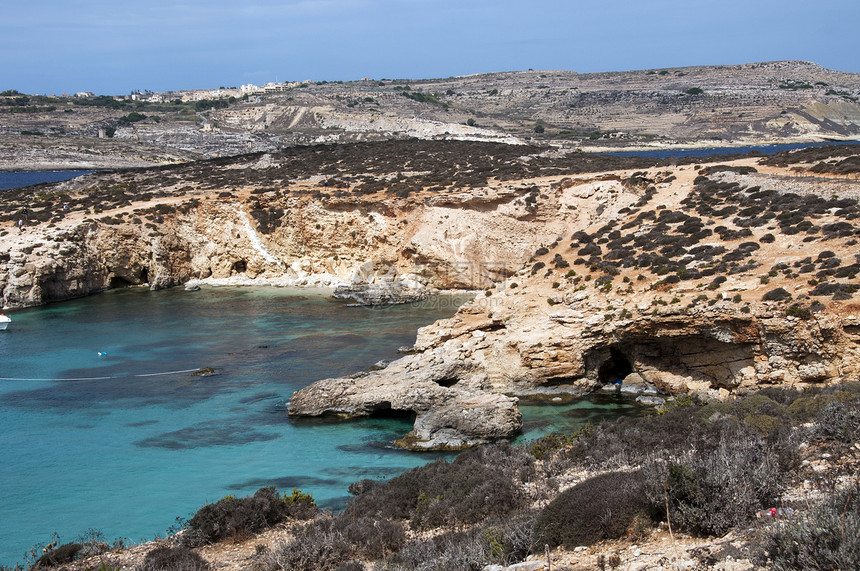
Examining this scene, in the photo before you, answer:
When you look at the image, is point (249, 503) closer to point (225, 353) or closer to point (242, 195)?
point (225, 353)

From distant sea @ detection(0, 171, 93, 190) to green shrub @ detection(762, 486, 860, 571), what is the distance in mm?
78761

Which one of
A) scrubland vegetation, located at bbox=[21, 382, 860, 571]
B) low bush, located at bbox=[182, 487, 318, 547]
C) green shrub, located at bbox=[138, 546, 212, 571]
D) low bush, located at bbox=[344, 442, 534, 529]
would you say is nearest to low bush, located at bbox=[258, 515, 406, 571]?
scrubland vegetation, located at bbox=[21, 382, 860, 571]

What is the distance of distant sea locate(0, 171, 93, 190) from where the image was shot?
71.7 metres

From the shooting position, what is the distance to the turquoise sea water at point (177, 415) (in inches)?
527

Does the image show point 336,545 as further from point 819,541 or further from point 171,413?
point 171,413

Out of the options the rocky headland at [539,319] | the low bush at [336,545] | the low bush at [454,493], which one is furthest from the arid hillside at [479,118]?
the low bush at [336,545]

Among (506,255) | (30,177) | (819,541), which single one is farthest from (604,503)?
(30,177)

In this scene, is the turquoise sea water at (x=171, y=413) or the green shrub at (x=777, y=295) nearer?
the turquoise sea water at (x=171, y=413)

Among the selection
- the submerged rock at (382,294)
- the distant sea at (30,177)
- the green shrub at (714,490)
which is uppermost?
the distant sea at (30,177)

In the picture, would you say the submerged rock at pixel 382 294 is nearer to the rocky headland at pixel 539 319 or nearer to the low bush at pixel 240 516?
the rocky headland at pixel 539 319

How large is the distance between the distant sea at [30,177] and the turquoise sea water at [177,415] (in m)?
49.0

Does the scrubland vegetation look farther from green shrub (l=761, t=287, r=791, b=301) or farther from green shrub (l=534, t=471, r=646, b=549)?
green shrub (l=761, t=287, r=791, b=301)

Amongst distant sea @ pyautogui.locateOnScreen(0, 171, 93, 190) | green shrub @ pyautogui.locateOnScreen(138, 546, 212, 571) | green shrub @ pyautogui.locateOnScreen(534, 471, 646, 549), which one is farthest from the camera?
distant sea @ pyautogui.locateOnScreen(0, 171, 93, 190)

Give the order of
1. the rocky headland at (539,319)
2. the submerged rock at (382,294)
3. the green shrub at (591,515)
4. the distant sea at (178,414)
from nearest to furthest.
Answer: the green shrub at (591,515), the rocky headland at (539,319), the distant sea at (178,414), the submerged rock at (382,294)
